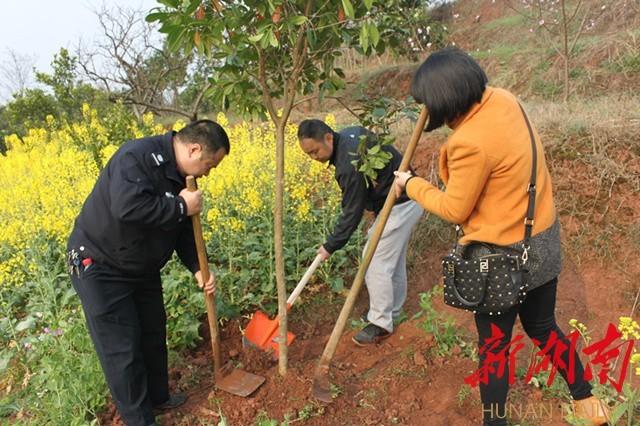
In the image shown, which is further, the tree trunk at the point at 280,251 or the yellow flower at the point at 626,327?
the tree trunk at the point at 280,251

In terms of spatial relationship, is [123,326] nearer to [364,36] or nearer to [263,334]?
[263,334]

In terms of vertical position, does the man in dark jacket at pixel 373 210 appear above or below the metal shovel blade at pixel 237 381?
above

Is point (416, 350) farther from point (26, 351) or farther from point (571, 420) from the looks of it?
point (26, 351)

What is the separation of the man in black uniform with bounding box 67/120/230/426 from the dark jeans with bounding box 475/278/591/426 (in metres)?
1.60

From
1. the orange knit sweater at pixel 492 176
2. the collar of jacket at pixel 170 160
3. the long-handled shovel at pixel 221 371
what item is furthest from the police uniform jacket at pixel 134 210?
the orange knit sweater at pixel 492 176

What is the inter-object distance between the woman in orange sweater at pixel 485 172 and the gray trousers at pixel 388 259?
116 cm

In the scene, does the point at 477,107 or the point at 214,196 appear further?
the point at 214,196

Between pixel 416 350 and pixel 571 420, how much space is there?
3.62 ft

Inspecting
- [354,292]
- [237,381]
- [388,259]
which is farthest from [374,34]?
[237,381]

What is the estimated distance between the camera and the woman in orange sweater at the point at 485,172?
6.18ft

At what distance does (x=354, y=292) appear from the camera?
2.68 m

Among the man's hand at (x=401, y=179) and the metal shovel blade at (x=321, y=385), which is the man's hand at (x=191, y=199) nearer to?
the man's hand at (x=401, y=179)

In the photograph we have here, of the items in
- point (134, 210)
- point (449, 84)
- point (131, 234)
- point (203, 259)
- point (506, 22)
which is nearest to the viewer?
point (449, 84)

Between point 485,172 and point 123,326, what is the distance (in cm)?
203
